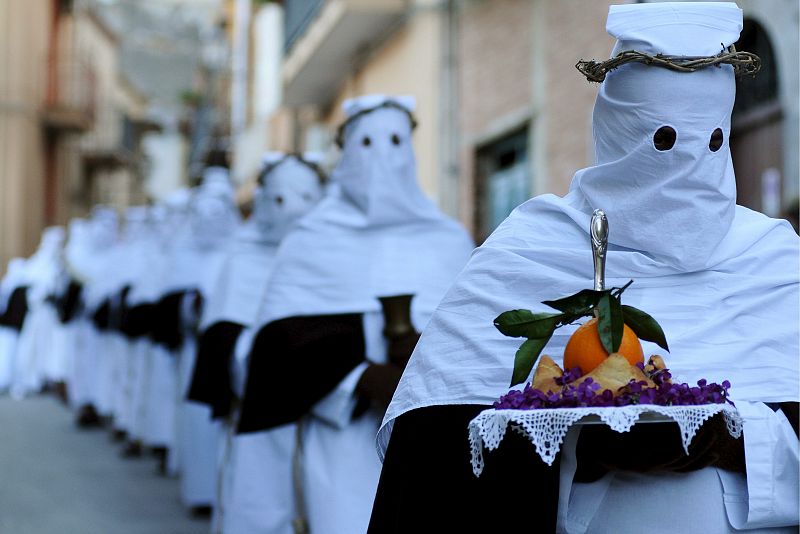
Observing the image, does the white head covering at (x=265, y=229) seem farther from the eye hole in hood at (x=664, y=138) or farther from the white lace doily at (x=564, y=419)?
the white lace doily at (x=564, y=419)

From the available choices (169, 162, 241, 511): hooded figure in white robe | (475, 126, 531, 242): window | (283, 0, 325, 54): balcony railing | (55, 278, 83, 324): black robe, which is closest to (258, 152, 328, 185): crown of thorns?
(169, 162, 241, 511): hooded figure in white robe

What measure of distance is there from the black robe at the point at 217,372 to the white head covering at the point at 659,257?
4.57 meters

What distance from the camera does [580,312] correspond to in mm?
3045

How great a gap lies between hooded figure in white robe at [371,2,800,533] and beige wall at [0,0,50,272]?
93.7ft

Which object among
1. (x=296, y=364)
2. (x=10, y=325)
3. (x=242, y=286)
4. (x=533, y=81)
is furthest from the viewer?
(x=10, y=325)

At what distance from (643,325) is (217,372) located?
5.25 metres

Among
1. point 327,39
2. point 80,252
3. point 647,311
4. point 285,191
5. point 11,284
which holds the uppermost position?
point 327,39

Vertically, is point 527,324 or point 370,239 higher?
point 370,239

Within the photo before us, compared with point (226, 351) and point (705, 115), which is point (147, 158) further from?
point (705, 115)

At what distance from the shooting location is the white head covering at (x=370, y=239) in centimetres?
605

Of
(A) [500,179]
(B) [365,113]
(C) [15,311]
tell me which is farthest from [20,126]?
(B) [365,113]

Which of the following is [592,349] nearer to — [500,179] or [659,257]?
[659,257]

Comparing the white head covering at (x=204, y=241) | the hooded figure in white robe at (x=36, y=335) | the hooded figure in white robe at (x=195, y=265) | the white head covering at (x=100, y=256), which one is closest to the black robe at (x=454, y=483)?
the hooded figure in white robe at (x=195, y=265)

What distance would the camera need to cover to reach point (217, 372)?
8.10 metres
